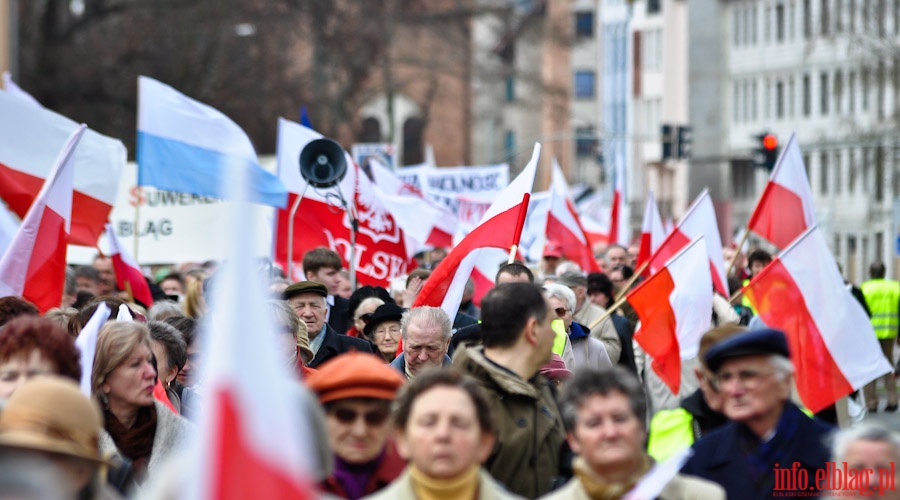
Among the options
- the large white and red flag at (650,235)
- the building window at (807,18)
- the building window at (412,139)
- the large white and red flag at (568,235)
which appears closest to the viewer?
the large white and red flag at (650,235)

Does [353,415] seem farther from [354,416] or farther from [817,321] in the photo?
[817,321]

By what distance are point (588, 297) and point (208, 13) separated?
95.4ft

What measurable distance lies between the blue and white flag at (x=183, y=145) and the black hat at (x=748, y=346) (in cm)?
942

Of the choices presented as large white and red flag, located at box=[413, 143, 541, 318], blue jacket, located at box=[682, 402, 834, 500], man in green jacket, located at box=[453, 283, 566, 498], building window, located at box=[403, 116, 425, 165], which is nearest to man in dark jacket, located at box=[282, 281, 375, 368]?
large white and red flag, located at box=[413, 143, 541, 318]

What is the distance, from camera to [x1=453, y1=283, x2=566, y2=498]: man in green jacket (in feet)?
22.2

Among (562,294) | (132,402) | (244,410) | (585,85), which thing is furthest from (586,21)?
(244,410)

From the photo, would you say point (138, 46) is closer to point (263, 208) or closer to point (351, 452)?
point (263, 208)

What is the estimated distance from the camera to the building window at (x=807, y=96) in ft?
220

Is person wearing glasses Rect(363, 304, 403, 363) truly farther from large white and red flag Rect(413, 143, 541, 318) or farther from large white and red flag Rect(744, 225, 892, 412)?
large white and red flag Rect(744, 225, 892, 412)

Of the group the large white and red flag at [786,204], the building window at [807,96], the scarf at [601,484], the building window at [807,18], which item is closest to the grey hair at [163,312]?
the scarf at [601,484]

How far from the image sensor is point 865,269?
60.2 m

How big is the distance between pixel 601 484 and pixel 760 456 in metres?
0.74

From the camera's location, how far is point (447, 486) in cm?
573

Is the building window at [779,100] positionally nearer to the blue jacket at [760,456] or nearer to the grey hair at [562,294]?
the grey hair at [562,294]
